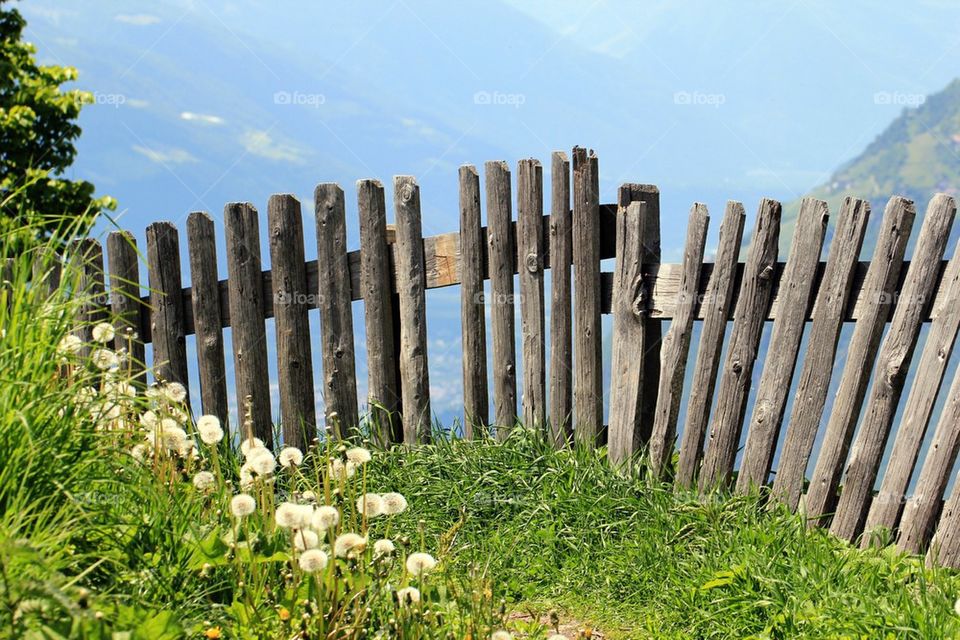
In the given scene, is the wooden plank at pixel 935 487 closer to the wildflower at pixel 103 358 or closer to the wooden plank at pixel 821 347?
the wooden plank at pixel 821 347

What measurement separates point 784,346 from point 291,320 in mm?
2795

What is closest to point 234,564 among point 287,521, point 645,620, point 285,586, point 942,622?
point 285,586

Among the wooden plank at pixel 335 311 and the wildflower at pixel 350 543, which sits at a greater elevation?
the wooden plank at pixel 335 311

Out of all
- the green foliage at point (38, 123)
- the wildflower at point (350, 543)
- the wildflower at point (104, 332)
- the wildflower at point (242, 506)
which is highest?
the green foliage at point (38, 123)

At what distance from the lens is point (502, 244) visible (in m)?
5.47

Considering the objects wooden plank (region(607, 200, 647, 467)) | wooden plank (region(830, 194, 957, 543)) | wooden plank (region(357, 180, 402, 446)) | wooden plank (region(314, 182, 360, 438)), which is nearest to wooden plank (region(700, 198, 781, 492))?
wooden plank (region(607, 200, 647, 467))

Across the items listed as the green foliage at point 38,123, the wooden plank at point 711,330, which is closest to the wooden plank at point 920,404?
the wooden plank at point 711,330

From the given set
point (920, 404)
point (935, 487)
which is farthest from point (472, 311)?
point (935, 487)

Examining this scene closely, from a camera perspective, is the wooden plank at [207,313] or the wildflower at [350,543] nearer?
the wildflower at [350,543]

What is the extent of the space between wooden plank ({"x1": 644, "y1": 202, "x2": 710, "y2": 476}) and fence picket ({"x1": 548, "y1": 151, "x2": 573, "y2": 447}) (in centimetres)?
51

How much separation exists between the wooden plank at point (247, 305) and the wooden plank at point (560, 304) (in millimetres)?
1724

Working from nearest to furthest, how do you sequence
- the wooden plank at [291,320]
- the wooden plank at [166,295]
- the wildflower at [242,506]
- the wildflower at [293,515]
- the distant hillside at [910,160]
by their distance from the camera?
1. the wildflower at [293,515]
2. the wildflower at [242,506]
3. the wooden plank at [291,320]
4. the wooden plank at [166,295]
5. the distant hillside at [910,160]

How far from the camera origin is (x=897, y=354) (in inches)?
181

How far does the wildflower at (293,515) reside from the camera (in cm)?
279
